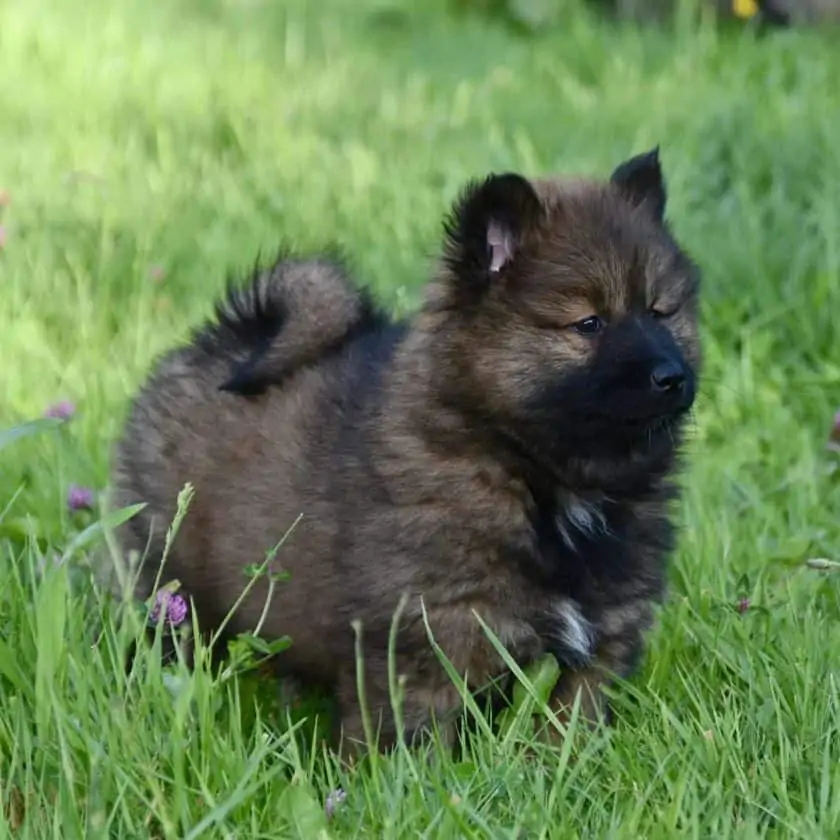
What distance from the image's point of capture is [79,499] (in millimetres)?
3445

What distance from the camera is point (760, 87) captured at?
21.8 feet

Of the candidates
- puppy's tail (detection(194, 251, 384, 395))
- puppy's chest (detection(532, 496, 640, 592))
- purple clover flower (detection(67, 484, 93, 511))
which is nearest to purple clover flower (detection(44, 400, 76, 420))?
purple clover flower (detection(67, 484, 93, 511))

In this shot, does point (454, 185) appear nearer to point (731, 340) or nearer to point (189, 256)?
point (189, 256)

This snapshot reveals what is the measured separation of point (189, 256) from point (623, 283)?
287 centimetres

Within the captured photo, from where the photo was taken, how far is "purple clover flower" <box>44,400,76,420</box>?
3883 mm

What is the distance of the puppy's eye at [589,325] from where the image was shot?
2.67 m

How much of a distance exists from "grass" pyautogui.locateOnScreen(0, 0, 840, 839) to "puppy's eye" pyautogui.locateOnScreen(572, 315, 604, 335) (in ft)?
→ 2.18

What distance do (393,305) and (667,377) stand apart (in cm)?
219

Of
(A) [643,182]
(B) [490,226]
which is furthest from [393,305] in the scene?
(B) [490,226]

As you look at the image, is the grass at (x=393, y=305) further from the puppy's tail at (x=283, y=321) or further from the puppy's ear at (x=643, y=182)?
the puppy's ear at (x=643, y=182)

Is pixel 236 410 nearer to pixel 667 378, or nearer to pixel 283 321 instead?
pixel 283 321

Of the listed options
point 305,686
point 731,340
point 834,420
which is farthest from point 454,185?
point 305,686

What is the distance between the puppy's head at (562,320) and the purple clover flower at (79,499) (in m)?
1.11

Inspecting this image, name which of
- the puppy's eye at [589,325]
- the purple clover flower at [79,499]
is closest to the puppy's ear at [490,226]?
the puppy's eye at [589,325]
